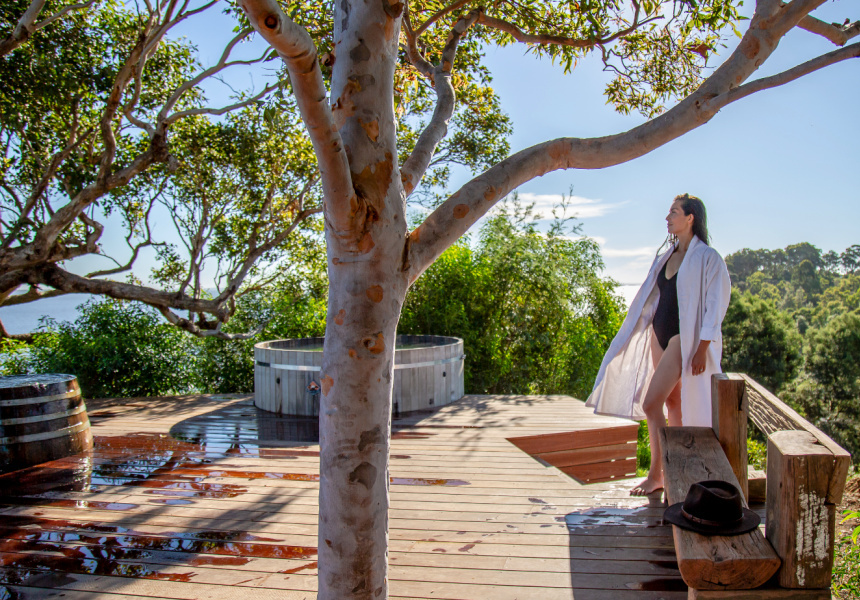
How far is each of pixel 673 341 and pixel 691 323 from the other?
0.53 feet

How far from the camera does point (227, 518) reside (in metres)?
3.15

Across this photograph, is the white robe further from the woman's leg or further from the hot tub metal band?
the hot tub metal band

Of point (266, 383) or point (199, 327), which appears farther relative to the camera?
point (199, 327)

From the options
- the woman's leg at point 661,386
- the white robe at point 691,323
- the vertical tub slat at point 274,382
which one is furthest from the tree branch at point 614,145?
the vertical tub slat at point 274,382

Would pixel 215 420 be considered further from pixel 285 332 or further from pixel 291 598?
pixel 291 598

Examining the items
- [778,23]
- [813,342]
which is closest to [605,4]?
[778,23]

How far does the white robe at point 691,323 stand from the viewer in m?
3.11

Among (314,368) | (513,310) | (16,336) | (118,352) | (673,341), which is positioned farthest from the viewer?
(16,336)

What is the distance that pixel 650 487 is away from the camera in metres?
3.44

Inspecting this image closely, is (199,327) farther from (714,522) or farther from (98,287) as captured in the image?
(714,522)

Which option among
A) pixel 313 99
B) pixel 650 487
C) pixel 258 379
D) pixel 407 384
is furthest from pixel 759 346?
pixel 313 99

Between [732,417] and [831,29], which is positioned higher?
[831,29]

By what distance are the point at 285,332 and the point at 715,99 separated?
6.77 m

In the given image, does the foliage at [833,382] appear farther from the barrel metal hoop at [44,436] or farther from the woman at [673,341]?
the barrel metal hoop at [44,436]
